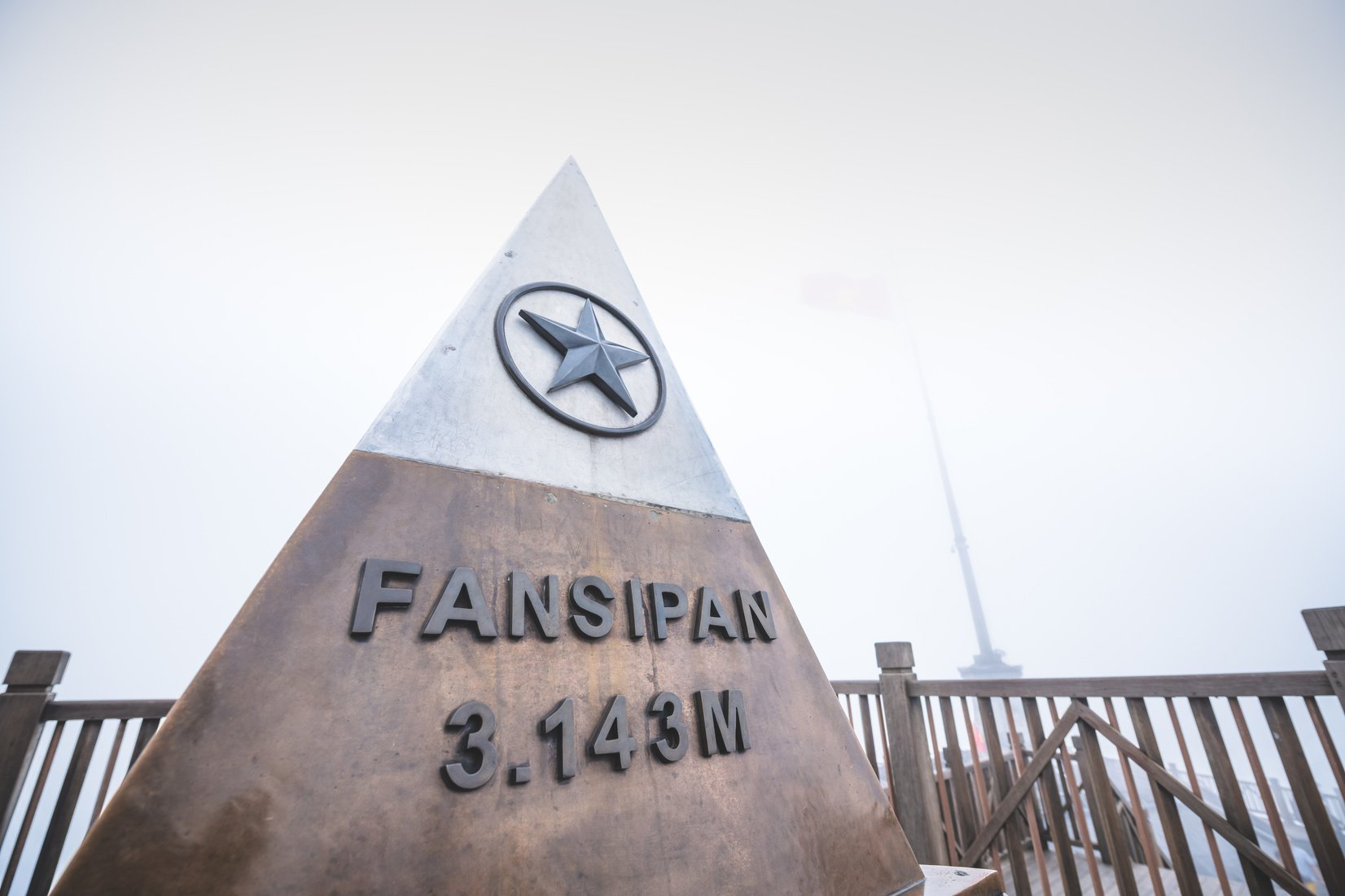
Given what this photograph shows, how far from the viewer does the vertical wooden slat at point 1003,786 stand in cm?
307

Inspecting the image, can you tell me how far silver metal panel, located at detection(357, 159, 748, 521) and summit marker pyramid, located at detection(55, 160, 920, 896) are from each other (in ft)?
0.05

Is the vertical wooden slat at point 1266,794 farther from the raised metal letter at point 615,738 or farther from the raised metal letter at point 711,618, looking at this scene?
the raised metal letter at point 615,738

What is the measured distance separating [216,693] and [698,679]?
59.6 inches

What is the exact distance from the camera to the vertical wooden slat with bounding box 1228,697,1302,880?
92.5 inches

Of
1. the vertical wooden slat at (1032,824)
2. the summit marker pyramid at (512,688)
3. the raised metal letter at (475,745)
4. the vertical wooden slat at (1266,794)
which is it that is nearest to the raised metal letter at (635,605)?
the summit marker pyramid at (512,688)

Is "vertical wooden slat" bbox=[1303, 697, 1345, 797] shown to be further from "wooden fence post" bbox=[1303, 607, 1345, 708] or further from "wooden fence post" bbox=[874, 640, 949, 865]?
"wooden fence post" bbox=[874, 640, 949, 865]

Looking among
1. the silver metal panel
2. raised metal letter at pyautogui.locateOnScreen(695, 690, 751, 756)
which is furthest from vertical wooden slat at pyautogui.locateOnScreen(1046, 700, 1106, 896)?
the silver metal panel

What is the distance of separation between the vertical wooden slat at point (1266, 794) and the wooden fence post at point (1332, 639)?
0.35m

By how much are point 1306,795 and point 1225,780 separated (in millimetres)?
256

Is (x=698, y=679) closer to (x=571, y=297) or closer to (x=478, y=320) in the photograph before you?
(x=478, y=320)

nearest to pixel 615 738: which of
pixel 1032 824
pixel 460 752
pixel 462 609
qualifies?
pixel 460 752

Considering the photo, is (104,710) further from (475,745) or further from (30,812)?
(475,745)

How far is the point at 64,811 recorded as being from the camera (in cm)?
268

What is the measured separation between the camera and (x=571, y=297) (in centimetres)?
293
